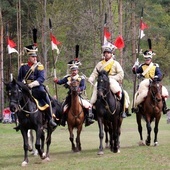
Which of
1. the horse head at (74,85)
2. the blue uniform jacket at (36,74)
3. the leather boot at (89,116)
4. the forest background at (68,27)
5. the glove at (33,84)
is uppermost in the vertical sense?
the forest background at (68,27)

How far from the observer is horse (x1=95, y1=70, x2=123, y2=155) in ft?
52.8

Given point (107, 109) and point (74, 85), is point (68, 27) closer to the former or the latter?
point (74, 85)

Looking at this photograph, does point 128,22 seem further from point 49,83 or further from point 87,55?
point 49,83

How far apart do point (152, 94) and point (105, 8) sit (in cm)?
2628

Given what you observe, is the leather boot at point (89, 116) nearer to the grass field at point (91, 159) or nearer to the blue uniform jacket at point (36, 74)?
the grass field at point (91, 159)

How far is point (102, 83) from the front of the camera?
632 inches

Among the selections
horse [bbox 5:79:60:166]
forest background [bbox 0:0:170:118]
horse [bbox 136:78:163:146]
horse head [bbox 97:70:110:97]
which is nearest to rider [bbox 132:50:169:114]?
horse [bbox 136:78:163:146]

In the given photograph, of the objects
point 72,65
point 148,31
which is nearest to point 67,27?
point 148,31

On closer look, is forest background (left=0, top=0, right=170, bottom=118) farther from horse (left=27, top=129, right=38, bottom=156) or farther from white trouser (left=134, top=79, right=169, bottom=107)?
horse (left=27, top=129, right=38, bottom=156)

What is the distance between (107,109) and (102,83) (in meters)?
0.86

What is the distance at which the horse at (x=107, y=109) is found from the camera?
16.1 m

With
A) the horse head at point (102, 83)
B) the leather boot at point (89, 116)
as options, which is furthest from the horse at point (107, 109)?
the leather boot at point (89, 116)

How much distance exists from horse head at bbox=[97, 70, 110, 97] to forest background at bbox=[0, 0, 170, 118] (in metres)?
20.9

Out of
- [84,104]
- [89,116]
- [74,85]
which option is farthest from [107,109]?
[89,116]
